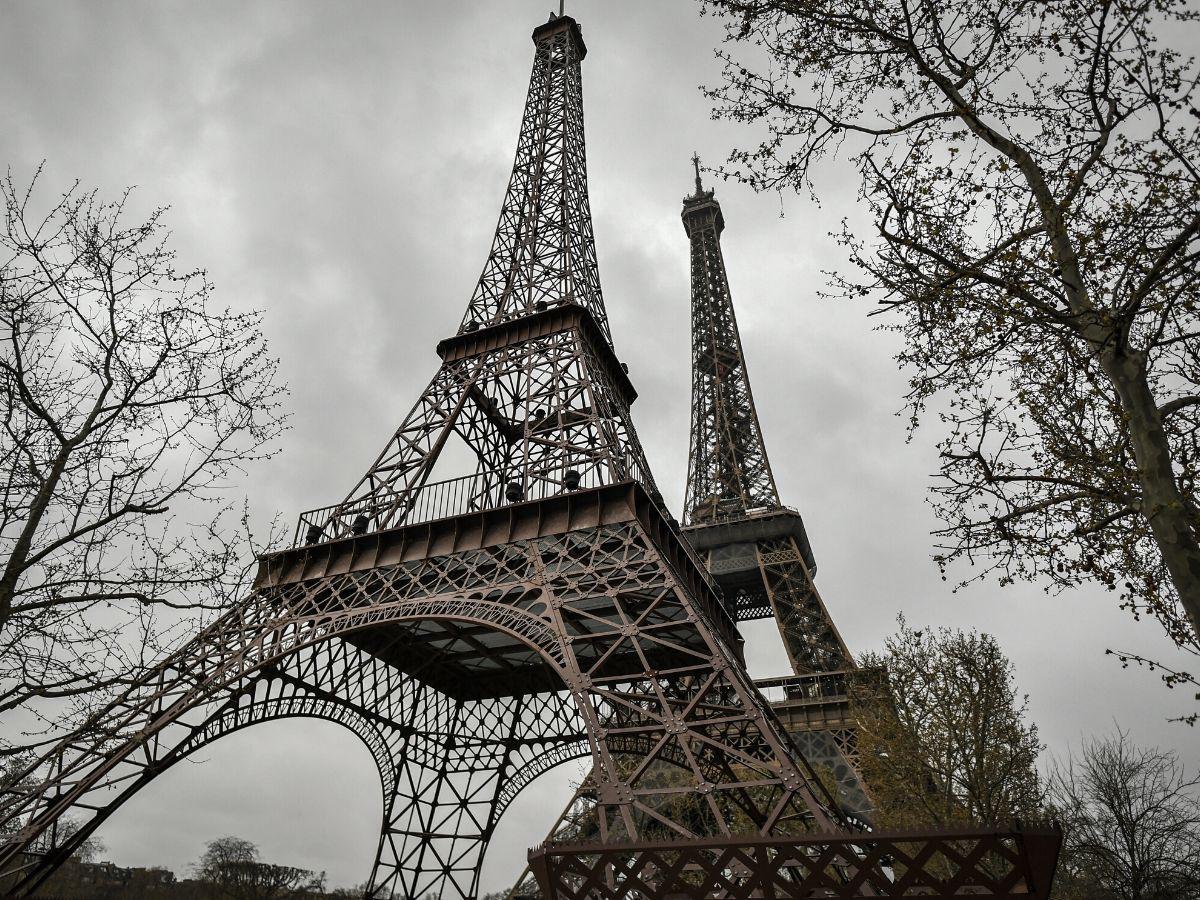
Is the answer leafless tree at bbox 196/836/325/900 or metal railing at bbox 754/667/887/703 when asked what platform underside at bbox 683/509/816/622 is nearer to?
metal railing at bbox 754/667/887/703

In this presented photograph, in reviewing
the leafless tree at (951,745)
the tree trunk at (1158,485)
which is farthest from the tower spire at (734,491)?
the tree trunk at (1158,485)

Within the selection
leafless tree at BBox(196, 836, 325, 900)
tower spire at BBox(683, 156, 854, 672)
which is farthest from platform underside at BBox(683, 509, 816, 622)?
leafless tree at BBox(196, 836, 325, 900)

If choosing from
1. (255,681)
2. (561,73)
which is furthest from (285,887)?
(561,73)

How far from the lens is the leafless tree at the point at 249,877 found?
48.6 metres

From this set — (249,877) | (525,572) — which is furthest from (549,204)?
(249,877)

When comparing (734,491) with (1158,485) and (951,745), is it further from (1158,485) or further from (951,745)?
(1158,485)

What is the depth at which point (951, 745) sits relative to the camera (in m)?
19.1

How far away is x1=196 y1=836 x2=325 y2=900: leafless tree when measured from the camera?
160 ft

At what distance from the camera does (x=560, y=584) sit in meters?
16.5

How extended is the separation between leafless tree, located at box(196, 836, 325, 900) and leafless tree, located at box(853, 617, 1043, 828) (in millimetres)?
42613

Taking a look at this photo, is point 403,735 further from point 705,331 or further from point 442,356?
point 705,331

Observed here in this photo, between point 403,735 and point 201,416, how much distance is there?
17671mm

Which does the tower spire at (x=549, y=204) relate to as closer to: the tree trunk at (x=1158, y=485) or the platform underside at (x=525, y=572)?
the platform underside at (x=525, y=572)

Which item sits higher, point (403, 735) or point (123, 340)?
point (123, 340)
